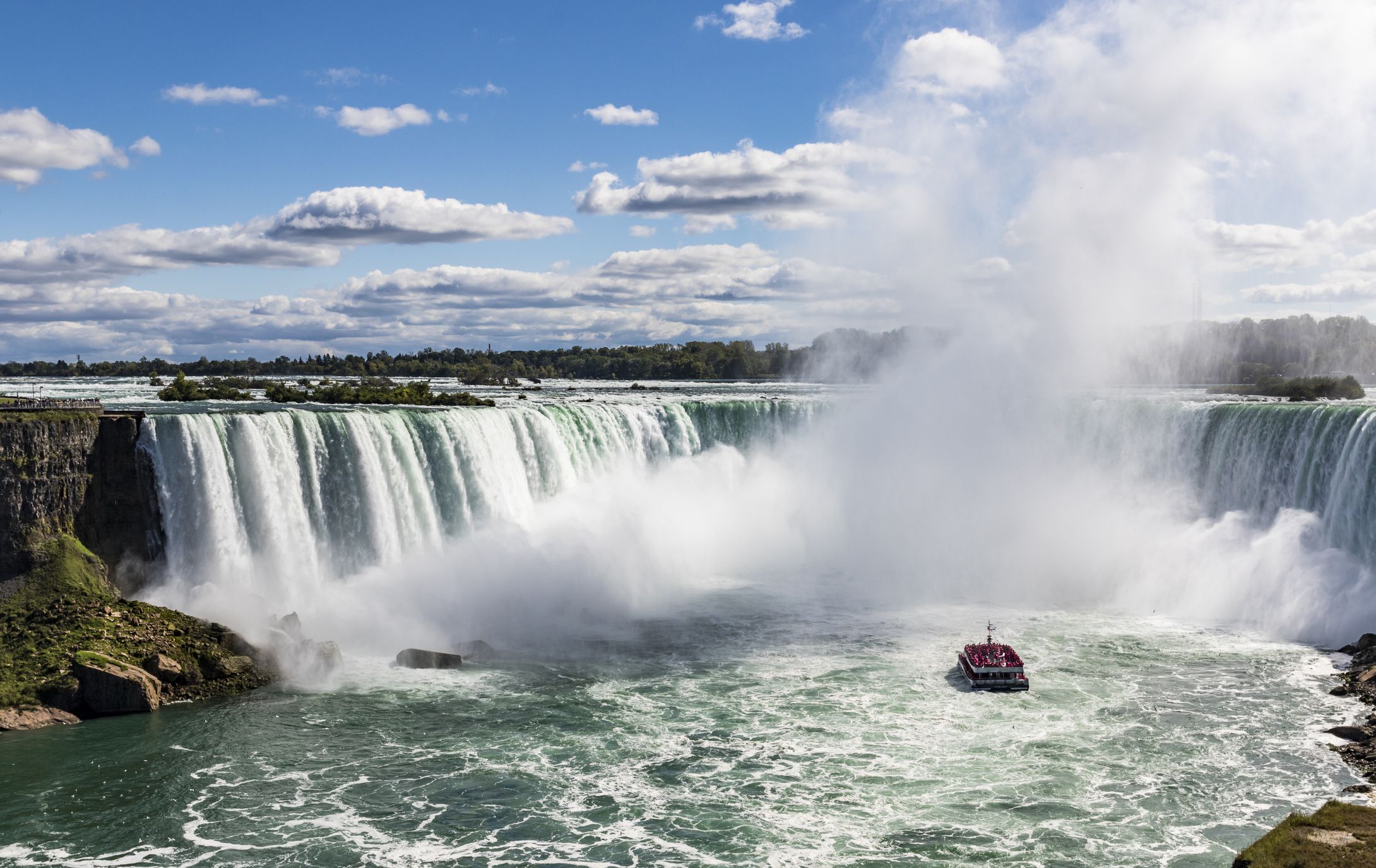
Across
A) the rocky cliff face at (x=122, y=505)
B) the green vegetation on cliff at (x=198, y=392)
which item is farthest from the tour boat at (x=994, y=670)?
the green vegetation on cliff at (x=198, y=392)

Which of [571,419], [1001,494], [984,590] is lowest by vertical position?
[984,590]

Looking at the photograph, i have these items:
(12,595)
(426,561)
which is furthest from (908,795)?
(12,595)

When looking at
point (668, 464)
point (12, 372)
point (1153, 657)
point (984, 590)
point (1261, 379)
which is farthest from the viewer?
point (12, 372)

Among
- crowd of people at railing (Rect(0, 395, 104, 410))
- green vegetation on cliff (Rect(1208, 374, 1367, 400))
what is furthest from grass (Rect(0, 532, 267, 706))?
green vegetation on cliff (Rect(1208, 374, 1367, 400))

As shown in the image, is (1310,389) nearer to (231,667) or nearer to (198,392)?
(231,667)

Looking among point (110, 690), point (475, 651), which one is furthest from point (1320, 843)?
point (110, 690)

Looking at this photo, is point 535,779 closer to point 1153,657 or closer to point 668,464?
point 1153,657
